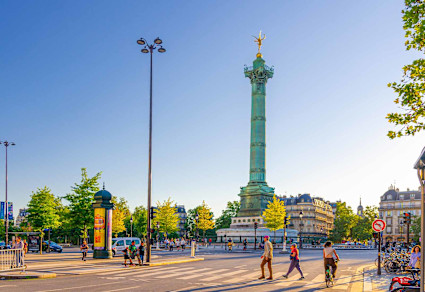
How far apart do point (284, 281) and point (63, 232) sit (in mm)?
70754

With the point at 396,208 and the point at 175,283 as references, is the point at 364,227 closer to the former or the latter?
the point at 396,208

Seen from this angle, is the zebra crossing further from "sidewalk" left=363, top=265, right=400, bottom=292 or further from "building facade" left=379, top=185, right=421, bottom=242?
"building facade" left=379, top=185, right=421, bottom=242

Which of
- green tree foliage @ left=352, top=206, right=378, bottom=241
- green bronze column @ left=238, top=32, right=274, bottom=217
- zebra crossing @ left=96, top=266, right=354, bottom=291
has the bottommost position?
green tree foliage @ left=352, top=206, right=378, bottom=241

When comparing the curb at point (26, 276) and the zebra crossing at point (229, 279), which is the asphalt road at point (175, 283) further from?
the curb at point (26, 276)

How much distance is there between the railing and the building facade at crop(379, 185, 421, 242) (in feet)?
411

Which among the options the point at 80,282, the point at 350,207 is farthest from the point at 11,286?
the point at 350,207

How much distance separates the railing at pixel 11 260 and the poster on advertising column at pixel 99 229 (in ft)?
33.7

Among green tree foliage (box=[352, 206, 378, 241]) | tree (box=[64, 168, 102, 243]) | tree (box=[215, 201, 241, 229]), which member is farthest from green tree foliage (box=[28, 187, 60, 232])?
green tree foliage (box=[352, 206, 378, 241])

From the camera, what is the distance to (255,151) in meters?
86.0

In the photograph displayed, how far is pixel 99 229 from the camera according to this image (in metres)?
32.7

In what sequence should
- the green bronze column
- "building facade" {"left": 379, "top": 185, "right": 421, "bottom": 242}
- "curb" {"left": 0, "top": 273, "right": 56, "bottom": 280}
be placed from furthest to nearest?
1. "building facade" {"left": 379, "top": 185, "right": 421, "bottom": 242}
2. the green bronze column
3. "curb" {"left": 0, "top": 273, "right": 56, "bottom": 280}

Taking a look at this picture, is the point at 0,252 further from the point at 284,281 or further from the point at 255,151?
the point at 255,151

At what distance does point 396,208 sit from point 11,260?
13274cm

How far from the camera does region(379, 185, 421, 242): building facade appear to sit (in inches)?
5226
